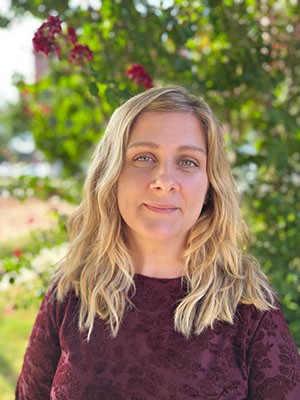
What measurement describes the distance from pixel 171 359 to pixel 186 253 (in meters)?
0.31

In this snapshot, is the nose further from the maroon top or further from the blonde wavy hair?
the maroon top

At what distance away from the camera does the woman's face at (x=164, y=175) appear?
5.51ft

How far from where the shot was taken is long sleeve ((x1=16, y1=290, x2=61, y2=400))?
6.08 feet

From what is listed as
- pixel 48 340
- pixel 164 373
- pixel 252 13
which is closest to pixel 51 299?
pixel 48 340

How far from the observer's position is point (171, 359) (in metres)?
1.65

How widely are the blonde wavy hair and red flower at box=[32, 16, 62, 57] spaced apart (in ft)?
2.20

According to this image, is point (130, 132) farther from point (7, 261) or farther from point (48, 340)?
point (7, 261)

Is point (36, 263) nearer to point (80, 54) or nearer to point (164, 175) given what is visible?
point (80, 54)

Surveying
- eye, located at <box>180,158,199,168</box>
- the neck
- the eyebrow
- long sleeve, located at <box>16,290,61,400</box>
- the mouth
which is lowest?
long sleeve, located at <box>16,290,61,400</box>

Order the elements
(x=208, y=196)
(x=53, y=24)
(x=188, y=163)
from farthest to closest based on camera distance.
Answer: (x=53, y=24)
(x=208, y=196)
(x=188, y=163)

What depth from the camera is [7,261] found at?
2.95 metres

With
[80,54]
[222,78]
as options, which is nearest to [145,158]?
[80,54]

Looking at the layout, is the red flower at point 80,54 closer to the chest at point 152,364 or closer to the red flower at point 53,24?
the red flower at point 53,24

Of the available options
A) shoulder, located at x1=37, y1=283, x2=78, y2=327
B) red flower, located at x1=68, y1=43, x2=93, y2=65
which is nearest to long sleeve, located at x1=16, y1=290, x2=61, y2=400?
shoulder, located at x1=37, y1=283, x2=78, y2=327
